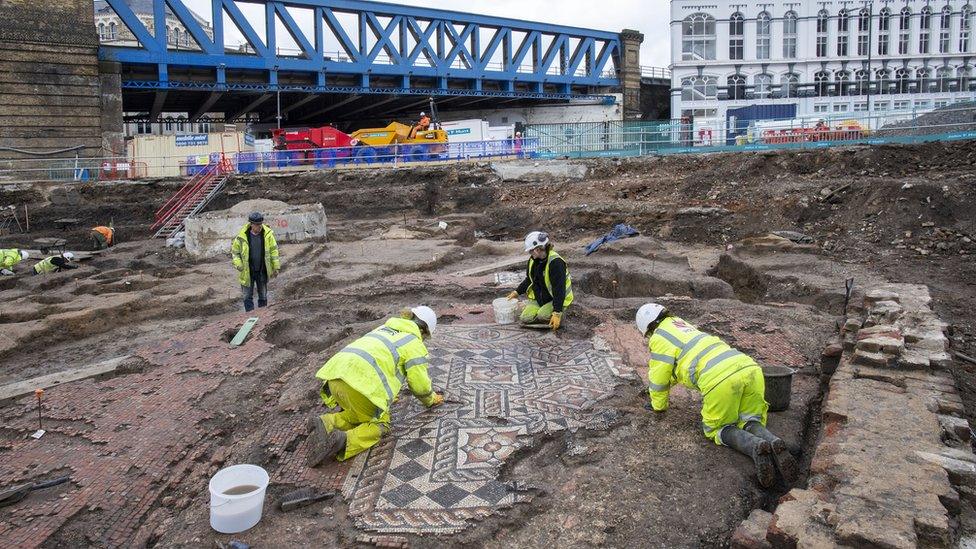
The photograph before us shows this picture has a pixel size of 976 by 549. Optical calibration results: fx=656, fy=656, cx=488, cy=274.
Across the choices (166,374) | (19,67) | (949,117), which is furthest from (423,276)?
(19,67)

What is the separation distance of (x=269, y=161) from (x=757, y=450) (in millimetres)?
23859

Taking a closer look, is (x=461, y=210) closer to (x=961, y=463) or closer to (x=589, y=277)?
(x=589, y=277)

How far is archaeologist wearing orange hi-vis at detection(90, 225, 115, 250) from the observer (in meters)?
18.0

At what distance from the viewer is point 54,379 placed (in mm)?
7477

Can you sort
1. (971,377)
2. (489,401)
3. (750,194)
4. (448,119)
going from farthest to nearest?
(448,119)
(750,194)
(971,377)
(489,401)

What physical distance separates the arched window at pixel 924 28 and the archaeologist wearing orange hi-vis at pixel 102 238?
149ft

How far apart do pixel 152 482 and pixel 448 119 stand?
154ft

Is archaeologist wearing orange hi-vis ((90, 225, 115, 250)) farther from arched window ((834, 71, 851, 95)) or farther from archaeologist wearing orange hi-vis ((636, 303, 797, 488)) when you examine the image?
arched window ((834, 71, 851, 95))

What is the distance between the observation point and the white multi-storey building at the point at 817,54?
3938 centimetres

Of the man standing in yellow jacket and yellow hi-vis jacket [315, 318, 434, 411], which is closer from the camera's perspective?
yellow hi-vis jacket [315, 318, 434, 411]

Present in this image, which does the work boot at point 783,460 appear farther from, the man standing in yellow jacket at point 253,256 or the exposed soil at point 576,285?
the man standing in yellow jacket at point 253,256

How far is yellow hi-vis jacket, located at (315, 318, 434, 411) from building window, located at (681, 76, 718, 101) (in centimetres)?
3886

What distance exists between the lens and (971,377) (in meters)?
7.14

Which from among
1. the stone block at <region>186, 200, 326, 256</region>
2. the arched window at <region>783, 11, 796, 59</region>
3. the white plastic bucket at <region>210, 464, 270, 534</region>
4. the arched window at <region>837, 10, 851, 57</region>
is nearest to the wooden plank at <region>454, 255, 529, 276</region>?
the stone block at <region>186, 200, 326, 256</region>
